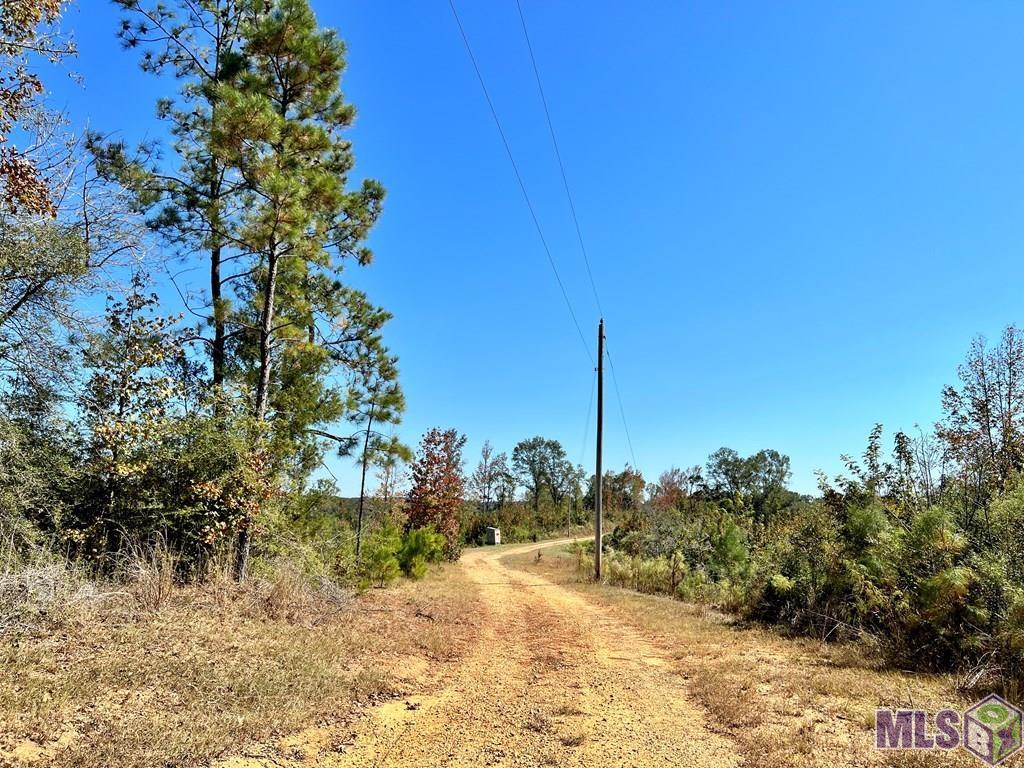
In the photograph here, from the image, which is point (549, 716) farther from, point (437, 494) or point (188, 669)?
point (437, 494)

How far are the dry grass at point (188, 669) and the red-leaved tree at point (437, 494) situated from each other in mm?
15680

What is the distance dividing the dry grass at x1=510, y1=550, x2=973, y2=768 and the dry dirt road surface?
0.27 metres

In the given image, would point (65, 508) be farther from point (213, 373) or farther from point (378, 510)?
point (378, 510)

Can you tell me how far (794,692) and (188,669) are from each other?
233 inches

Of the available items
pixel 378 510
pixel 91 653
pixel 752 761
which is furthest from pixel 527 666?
pixel 378 510

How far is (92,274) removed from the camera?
8.58 metres

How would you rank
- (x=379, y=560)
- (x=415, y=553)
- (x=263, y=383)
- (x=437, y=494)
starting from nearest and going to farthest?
1. (x=263, y=383)
2. (x=379, y=560)
3. (x=415, y=553)
4. (x=437, y=494)

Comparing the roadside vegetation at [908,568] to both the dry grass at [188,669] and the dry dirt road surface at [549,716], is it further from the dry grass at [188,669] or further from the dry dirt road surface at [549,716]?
the dry grass at [188,669]

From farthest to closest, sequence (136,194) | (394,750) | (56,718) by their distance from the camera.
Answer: (136,194) → (394,750) → (56,718)

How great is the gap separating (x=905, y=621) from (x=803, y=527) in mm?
4256

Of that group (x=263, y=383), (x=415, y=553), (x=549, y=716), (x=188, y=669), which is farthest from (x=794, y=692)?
(x=415, y=553)

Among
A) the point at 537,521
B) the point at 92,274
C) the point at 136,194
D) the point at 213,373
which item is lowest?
the point at 537,521

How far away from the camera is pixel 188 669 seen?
527 centimetres

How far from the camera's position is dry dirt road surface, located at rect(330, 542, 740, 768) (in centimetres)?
A: 442
